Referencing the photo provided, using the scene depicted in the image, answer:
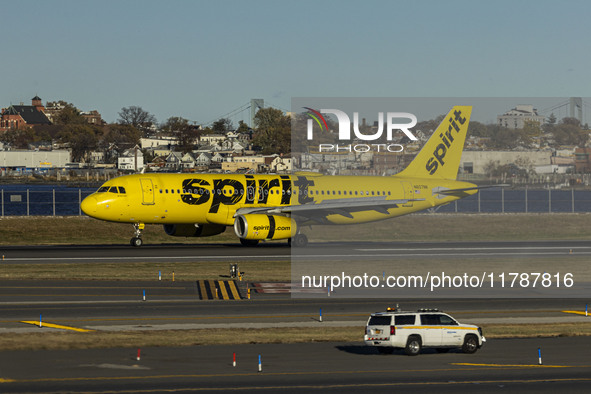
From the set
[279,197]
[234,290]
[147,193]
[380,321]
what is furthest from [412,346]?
[279,197]

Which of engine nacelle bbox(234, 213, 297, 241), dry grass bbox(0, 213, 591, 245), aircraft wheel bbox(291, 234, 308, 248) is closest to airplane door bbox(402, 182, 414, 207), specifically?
dry grass bbox(0, 213, 591, 245)

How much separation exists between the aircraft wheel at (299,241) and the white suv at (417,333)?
32757 mm

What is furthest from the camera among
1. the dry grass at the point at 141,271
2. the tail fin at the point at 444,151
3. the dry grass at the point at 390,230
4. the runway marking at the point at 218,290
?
the tail fin at the point at 444,151

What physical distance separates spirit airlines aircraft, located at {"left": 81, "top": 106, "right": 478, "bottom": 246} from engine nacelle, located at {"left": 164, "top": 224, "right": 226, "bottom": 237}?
2.8 inches

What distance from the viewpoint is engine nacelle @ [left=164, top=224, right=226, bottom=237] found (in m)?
63.3

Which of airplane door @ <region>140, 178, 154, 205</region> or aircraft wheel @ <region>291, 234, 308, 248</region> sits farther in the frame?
aircraft wheel @ <region>291, 234, 308, 248</region>

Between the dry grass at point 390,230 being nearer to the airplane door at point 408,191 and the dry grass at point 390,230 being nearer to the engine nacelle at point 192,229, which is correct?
the airplane door at point 408,191

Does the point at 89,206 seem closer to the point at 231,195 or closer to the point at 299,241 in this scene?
the point at 231,195

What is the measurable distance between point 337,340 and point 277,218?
28.7 metres

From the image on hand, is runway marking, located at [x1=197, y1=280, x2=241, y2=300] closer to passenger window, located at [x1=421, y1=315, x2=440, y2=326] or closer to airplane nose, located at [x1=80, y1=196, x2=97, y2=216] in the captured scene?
passenger window, located at [x1=421, y1=315, x2=440, y2=326]

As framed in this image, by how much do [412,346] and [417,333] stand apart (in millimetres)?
453

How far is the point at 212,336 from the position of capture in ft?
104

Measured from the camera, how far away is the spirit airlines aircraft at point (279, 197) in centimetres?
6012

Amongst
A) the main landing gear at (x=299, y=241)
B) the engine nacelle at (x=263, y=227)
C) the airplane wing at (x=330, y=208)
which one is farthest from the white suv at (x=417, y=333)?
the main landing gear at (x=299, y=241)
